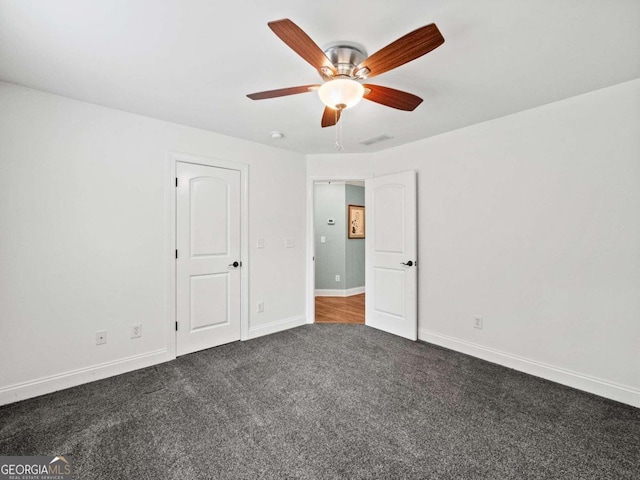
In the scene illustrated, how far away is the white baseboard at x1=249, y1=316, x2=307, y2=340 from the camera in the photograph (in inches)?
146

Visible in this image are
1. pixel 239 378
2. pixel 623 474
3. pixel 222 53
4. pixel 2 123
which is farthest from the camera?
pixel 239 378

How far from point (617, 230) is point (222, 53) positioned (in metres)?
3.17

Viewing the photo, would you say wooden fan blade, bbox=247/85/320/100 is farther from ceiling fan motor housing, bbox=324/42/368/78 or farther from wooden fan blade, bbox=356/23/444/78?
wooden fan blade, bbox=356/23/444/78

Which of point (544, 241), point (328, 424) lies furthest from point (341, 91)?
point (544, 241)

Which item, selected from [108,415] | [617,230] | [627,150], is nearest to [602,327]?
[617,230]

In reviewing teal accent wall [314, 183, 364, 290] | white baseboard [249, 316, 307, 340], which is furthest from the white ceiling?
teal accent wall [314, 183, 364, 290]

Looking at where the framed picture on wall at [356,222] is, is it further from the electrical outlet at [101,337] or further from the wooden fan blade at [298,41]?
the wooden fan blade at [298,41]

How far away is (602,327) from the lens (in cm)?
238

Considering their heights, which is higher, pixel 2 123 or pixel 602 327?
pixel 2 123

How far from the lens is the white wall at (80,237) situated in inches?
90.6

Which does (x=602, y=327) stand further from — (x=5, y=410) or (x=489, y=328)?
(x=5, y=410)

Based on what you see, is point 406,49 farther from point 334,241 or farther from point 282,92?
point 334,241

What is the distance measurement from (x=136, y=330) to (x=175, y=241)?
92 centimetres

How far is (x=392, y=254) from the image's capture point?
12.7 ft
